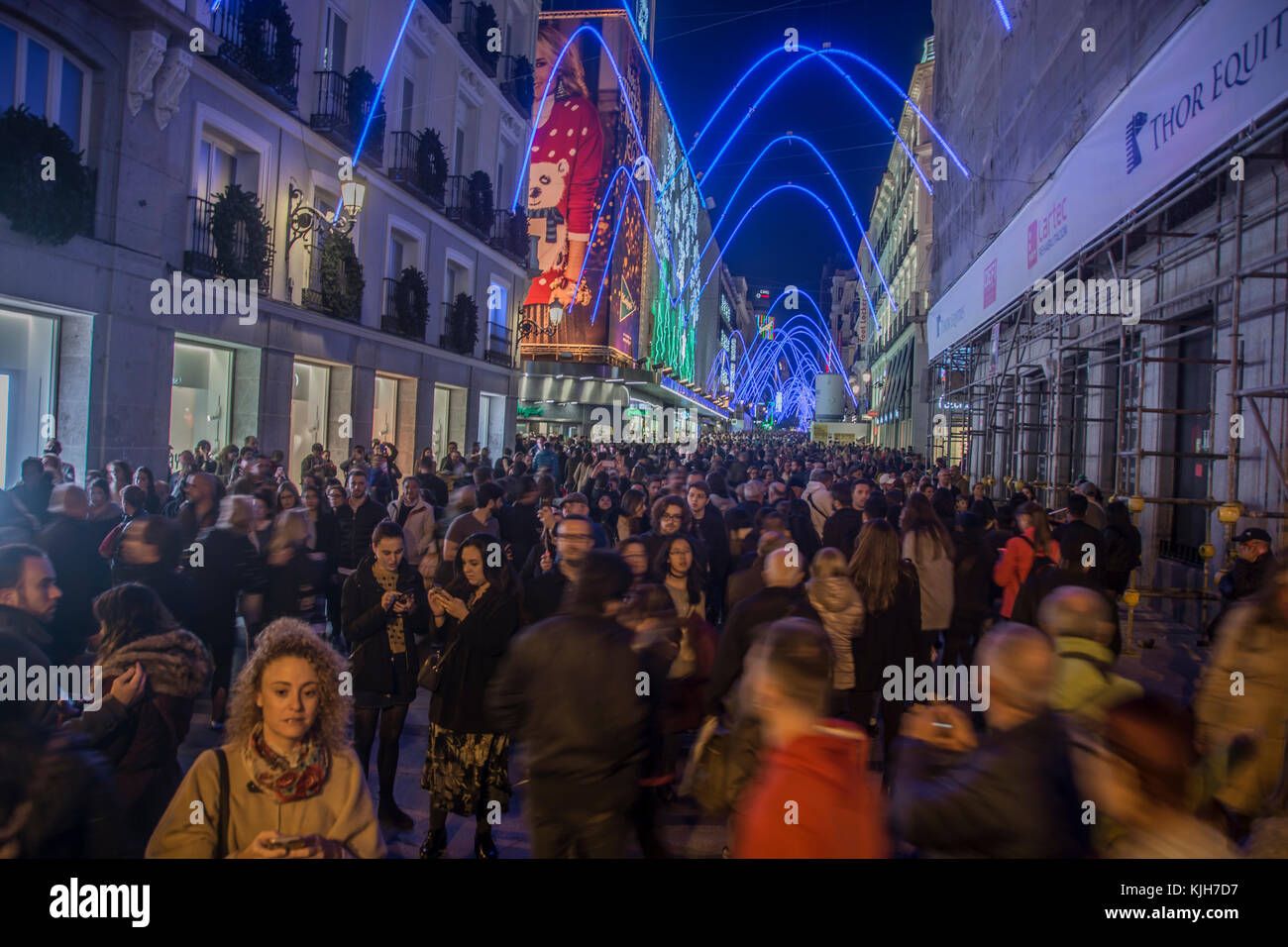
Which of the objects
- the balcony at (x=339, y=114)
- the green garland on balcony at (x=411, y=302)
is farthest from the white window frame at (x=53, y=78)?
the green garland on balcony at (x=411, y=302)

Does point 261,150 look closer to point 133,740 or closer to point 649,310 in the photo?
point 133,740

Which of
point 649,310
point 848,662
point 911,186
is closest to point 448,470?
point 848,662

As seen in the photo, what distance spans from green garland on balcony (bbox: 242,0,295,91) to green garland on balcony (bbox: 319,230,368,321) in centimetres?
310

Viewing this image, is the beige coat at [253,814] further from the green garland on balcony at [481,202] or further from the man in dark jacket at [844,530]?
the green garland on balcony at [481,202]

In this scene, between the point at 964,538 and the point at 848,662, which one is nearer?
the point at 848,662

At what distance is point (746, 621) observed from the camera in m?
4.88

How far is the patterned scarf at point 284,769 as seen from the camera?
2.84 metres

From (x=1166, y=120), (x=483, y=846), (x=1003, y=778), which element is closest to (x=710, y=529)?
(x=483, y=846)

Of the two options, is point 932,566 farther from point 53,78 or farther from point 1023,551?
point 53,78

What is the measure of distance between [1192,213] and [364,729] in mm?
11309

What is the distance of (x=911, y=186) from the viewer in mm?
46469

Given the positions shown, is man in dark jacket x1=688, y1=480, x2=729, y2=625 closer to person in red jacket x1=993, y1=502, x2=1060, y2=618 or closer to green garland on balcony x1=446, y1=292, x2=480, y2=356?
person in red jacket x1=993, y1=502, x2=1060, y2=618

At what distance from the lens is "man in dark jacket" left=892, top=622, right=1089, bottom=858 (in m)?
2.81

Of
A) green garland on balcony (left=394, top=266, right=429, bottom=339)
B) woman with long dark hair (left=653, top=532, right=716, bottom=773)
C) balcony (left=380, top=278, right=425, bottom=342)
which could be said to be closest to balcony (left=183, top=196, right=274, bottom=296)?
balcony (left=380, top=278, right=425, bottom=342)
